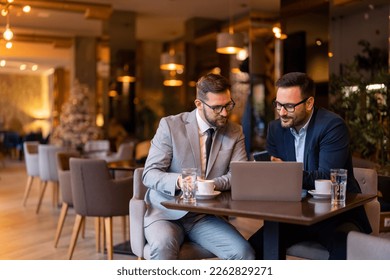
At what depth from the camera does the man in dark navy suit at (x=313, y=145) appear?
257 centimetres

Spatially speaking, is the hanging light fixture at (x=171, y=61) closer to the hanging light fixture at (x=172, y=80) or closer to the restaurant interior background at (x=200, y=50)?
the restaurant interior background at (x=200, y=50)

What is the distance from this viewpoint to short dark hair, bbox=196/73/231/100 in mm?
2654

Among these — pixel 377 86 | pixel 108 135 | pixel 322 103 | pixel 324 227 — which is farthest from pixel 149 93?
pixel 324 227

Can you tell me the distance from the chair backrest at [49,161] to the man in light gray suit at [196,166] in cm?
372

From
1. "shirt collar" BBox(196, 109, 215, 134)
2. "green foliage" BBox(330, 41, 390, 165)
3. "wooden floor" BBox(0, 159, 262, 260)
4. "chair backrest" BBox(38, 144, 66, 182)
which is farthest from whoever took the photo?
"chair backrest" BBox(38, 144, 66, 182)

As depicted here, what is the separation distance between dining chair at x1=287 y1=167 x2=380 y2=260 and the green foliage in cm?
235

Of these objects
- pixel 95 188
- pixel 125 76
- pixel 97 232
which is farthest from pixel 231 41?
pixel 95 188

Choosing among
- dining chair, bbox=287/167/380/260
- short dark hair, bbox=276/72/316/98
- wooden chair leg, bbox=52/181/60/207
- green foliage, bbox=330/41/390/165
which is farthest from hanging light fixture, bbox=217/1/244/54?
short dark hair, bbox=276/72/316/98

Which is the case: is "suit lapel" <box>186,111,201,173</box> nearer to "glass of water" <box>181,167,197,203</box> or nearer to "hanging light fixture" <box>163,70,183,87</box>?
"glass of water" <box>181,167,197,203</box>

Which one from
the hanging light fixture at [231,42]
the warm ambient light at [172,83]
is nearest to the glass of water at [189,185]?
the hanging light fixture at [231,42]

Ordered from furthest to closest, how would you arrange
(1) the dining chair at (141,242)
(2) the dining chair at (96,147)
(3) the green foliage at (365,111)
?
(2) the dining chair at (96,147), (3) the green foliage at (365,111), (1) the dining chair at (141,242)

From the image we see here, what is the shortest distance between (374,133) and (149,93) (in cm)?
698

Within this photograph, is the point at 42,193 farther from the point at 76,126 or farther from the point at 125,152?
the point at 76,126

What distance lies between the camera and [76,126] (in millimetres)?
7727
